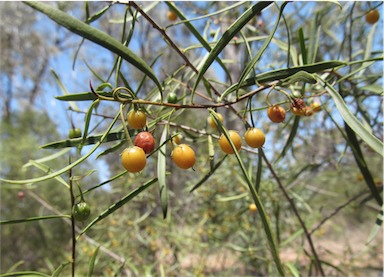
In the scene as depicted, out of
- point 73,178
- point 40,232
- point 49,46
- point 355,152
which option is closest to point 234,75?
point 355,152

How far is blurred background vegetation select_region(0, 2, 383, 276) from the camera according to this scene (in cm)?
→ 137

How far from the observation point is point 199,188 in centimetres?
222

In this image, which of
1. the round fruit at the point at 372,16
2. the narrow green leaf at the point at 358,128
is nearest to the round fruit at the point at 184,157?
the narrow green leaf at the point at 358,128

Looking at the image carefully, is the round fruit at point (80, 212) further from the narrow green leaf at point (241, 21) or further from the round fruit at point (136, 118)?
the narrow green leaf at point (241, 21)

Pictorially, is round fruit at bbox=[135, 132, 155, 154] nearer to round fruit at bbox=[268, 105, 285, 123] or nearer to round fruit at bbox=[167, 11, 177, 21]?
round fruit at bbox=[268, 105, 285, 123]

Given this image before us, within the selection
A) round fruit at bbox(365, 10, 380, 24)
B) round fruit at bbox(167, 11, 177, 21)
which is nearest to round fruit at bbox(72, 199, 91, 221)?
round fruit at bbox(167, 11, 177, 21)

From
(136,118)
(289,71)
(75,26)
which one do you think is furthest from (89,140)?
(289,71)

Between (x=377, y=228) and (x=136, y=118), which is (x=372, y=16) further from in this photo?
(x=136, y=118)

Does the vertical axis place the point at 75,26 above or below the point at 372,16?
below

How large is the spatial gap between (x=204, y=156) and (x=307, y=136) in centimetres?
77

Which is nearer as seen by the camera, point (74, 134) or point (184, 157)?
point (184, 157)

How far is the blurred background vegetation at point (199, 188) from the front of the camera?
53.7 inches

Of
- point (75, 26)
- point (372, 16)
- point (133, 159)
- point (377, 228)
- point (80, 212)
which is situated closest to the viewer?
point (75, 26)

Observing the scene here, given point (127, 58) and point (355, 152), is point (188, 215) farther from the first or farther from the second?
point (127, 58)
